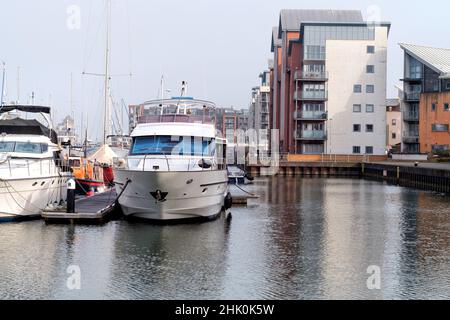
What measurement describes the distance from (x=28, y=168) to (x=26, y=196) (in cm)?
126

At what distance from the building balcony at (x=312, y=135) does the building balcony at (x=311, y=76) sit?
7.66m

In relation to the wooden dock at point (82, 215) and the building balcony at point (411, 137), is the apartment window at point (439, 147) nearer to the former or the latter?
the building balcony at point (411, 137)

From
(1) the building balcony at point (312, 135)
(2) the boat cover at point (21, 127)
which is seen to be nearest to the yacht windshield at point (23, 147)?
(2) the boat cover at point (21, 127)

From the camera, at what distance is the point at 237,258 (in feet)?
69.6

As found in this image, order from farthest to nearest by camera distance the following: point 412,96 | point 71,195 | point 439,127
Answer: point 412,96, point 439,127, point 71,195

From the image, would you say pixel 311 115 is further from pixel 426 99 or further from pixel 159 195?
A: pixel 159 195

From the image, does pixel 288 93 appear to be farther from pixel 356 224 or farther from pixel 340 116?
pixel 356 224

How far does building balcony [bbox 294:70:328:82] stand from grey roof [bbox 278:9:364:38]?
11437 millimetres

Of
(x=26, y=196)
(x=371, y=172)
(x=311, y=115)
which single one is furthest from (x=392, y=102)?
(x=26, y=196)

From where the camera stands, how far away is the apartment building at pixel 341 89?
96938 millimetres

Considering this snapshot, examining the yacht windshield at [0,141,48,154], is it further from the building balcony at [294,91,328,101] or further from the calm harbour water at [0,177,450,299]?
the building balcony at [294,91,328,101]

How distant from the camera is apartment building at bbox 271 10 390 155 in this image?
9694 centimetres

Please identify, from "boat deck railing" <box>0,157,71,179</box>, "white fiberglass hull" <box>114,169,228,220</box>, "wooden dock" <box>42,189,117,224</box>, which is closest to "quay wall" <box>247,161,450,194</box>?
"white fiberglass hull" <box>114,169,228,220</box>
